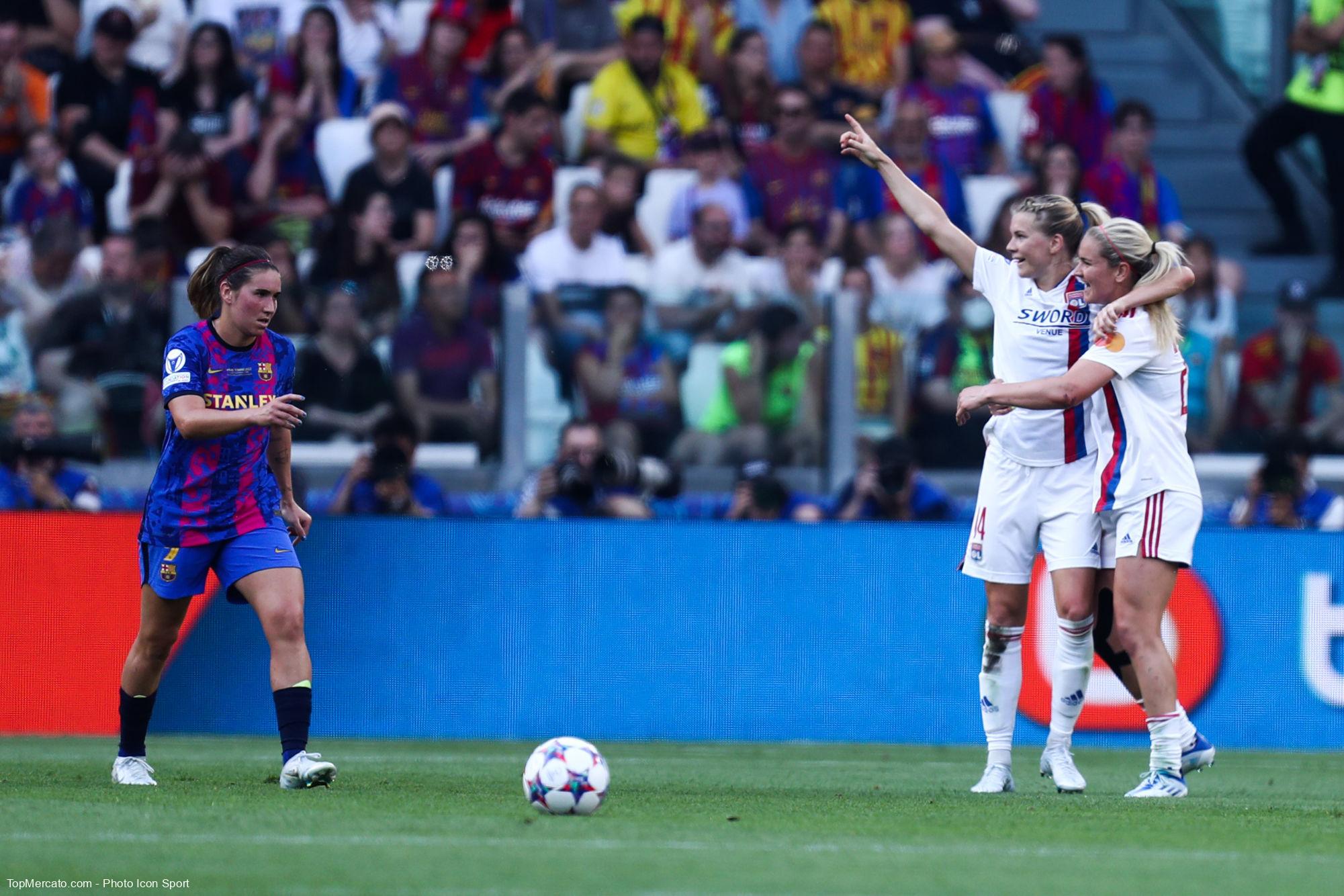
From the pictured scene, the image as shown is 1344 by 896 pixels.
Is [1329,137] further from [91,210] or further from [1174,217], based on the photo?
[91,210]

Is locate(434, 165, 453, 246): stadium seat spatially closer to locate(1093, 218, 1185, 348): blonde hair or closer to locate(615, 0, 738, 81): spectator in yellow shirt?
locate(615, 0, 738, 81): spectator in yellow shirt

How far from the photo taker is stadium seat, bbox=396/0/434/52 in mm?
15914

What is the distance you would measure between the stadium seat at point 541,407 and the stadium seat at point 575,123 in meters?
3.88

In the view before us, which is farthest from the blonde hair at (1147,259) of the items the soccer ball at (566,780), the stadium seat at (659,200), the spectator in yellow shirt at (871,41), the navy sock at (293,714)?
the spectator in yellow shirt at (871,41)

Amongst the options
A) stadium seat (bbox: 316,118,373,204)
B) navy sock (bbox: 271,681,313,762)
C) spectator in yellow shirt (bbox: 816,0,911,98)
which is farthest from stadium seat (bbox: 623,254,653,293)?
navy sock (bbox: 271,681,313,762)

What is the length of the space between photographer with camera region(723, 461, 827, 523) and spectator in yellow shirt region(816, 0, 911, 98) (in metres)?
5.14

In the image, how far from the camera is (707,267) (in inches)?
545

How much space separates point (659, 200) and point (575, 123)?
1.35 metres

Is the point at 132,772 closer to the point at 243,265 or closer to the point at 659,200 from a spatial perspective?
the point at 243,265

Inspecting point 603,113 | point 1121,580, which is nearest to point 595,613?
point 1121,580

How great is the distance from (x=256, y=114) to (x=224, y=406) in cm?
867

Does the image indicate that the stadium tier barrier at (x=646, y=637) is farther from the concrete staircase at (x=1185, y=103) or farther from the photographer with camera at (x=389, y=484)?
the concrete staircase at (x=1185, y=103)

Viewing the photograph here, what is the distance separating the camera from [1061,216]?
24.2ft

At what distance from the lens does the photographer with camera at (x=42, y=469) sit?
38.4ft
